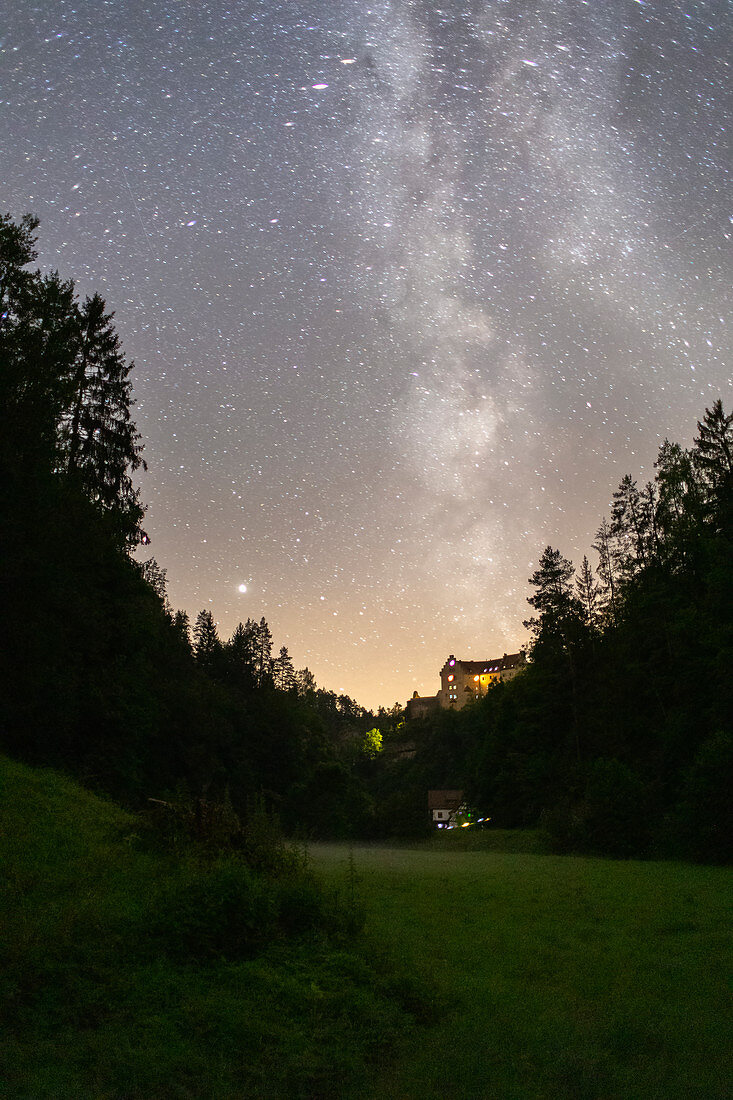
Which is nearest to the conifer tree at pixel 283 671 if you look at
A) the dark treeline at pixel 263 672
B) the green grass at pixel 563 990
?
the dark treeline at pixel 263 672

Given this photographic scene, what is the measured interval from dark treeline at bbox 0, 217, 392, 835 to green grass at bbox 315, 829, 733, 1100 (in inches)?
235

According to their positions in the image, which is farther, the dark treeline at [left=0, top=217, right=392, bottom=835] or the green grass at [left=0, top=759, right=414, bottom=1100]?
the dark treeline at [left=0, top=217, right=392, bottom=835]

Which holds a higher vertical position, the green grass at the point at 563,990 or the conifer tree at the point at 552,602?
the conifer tree at the point at 552,602

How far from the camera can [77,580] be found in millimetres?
24609

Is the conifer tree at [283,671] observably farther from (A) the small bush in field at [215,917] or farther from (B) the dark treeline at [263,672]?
(A) the small bush in field at [215,917]

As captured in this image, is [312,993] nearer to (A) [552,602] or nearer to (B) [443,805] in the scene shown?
(A) [552,602]

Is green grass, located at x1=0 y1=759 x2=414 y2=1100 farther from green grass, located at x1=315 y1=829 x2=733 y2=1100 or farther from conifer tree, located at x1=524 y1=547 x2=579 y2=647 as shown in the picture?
conifer tree, located at x1=524 y1=547 x2=579 y2=647

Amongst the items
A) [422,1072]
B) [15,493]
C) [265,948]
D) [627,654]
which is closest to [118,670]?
[15,493]

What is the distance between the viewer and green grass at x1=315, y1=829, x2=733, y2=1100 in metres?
5.53

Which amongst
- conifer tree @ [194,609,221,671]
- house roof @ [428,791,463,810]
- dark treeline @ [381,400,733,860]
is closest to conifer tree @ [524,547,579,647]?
dark treeline @ [381,400,733,860]

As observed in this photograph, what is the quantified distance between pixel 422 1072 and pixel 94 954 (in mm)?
3290

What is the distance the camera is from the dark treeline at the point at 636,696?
2945 centimetres

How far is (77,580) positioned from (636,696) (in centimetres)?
3048

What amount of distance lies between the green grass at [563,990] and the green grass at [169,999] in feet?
1.88
